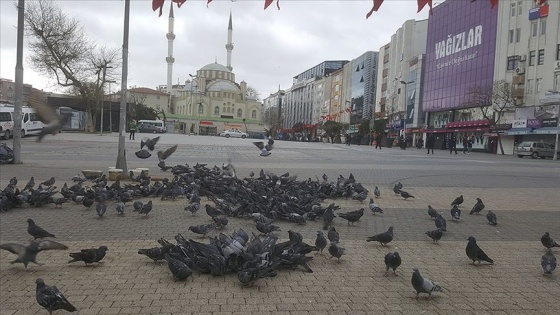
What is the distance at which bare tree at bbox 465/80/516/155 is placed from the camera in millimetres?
50938

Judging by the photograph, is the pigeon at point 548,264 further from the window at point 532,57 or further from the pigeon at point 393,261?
the window at point 532,57

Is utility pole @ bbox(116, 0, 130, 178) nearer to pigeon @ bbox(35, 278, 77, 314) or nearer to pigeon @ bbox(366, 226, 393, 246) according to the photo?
pigeon @ bbox(366, 226, 393, 246)

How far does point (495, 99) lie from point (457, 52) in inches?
542

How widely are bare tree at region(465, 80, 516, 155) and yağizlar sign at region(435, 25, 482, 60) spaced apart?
7.24 meters

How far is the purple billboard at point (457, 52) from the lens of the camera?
5766cm

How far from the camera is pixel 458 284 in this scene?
4828 millimetres

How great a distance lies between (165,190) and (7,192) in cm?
286

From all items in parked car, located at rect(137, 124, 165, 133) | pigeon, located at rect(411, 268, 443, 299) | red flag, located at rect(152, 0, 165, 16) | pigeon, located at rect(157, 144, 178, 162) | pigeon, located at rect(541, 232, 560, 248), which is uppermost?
red flag, located at rect(152, 0, 165, 16)

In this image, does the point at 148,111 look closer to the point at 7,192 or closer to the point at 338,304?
the point at 7,192

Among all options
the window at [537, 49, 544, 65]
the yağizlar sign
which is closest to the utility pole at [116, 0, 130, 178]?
the window at [537, 49, 544, 65]

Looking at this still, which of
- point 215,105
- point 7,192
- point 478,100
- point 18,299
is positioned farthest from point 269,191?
point 215,105

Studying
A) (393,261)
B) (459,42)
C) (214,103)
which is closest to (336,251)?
(393,261)

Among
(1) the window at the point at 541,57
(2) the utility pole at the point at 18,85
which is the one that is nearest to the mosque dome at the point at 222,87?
(1) the window at the point at 541,57

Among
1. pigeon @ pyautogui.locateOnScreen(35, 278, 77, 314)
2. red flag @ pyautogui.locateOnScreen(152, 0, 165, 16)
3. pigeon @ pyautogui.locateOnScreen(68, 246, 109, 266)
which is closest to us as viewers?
red flag @ pyautogui.locateOnScreen(152, 0, 165, 16)
